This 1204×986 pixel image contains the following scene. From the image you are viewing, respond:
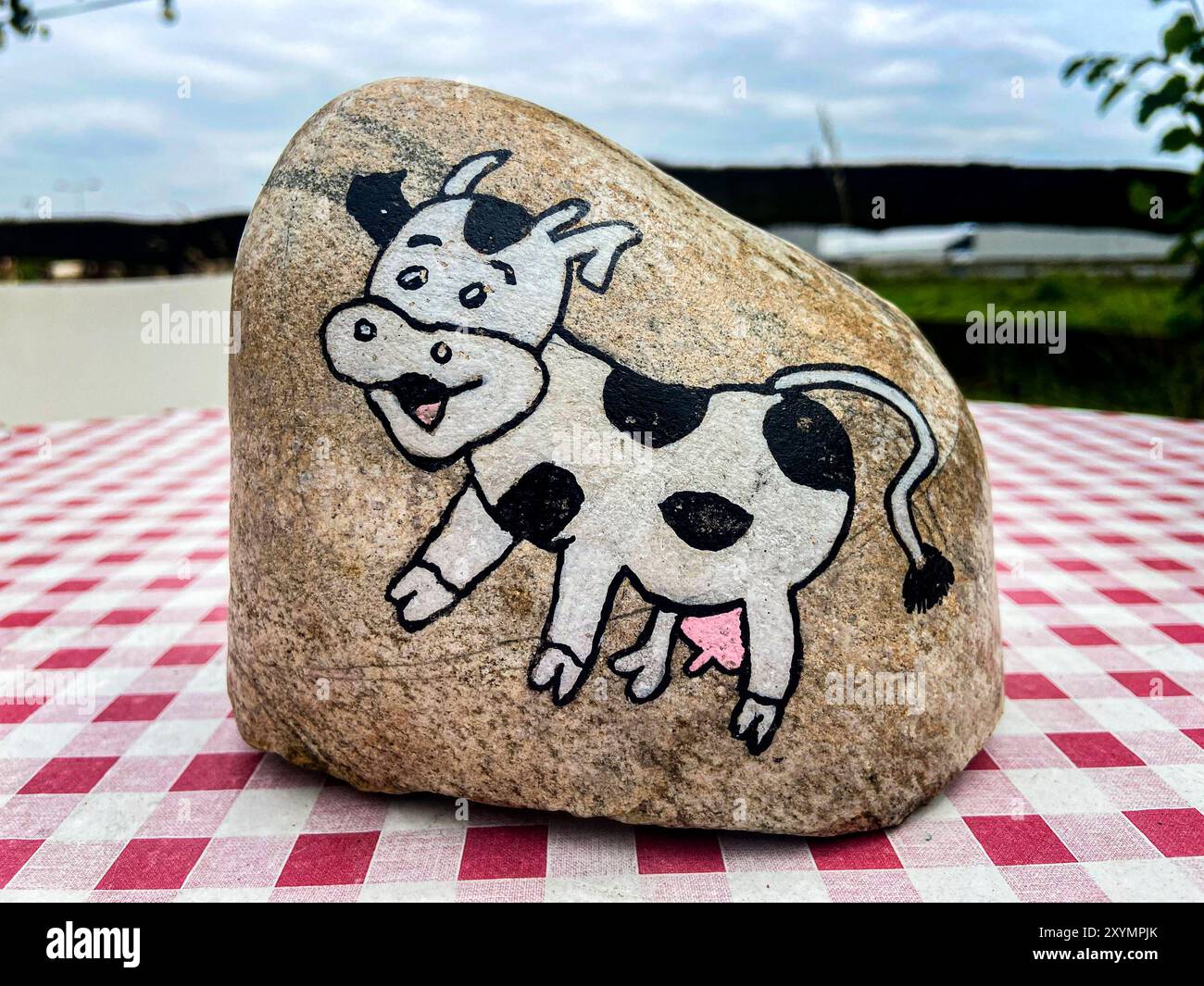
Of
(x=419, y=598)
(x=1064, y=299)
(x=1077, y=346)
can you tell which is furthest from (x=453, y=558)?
(x=1064, y=299)

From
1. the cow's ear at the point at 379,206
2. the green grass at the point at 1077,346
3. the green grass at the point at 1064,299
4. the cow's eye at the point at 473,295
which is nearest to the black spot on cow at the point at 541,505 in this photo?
the cow's eye at the point at 473,295

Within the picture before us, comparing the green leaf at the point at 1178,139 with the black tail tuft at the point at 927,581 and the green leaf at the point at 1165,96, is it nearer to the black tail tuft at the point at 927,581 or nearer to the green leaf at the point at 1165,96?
the green leaf at the point at 1165,96

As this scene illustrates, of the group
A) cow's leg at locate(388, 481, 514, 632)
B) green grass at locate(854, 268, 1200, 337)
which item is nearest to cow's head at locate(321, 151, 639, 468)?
cow's leg at locate(388, 481, 514, 632)

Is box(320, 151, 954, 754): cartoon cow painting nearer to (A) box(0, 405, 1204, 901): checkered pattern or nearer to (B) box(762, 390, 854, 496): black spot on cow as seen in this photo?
(B) box(762, 390, 854, 496): black spot on cow

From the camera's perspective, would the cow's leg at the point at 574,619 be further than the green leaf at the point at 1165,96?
No

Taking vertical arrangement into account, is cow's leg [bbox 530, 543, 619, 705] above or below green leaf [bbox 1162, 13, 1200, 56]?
below

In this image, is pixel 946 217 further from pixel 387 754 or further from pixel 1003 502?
pixel 387 754

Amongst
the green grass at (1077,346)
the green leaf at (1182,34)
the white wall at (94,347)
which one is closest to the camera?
the green leaf at (1182,34)
